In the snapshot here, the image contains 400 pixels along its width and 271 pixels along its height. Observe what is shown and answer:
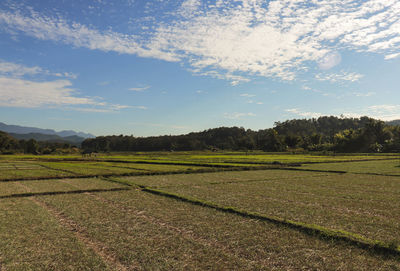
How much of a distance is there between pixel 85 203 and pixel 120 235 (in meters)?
7.45

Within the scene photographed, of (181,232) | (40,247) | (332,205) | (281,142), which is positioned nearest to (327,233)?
(181,232)

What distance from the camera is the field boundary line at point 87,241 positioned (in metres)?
8.67

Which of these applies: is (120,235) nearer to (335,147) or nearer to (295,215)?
(295,215)

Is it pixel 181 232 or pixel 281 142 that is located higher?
pixel 281 142

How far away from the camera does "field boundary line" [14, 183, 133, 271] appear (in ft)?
28.4

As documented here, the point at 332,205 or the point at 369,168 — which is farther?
the point at 369,168

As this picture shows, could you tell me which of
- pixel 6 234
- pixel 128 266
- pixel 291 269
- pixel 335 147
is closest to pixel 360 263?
pixel 291 269

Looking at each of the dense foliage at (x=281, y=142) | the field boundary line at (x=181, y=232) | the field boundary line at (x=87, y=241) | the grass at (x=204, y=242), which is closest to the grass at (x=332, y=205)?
the grass at (x=204, y=242)

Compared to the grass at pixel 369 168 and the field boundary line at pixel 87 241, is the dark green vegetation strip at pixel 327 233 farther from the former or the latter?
the grass at pixel 369 168

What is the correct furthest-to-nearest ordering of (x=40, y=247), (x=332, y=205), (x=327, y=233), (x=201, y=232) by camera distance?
(x=332, y=205), (x=201, y=232), (x=327, y=233), (x=40, y=247)

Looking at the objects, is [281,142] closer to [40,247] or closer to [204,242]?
[204,242]

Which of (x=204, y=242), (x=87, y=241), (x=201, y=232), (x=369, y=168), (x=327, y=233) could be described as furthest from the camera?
(x=369, y=168)

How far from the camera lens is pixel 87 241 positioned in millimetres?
10617

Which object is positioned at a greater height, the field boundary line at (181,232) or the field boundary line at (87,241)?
the field boundary line at (181,232)
